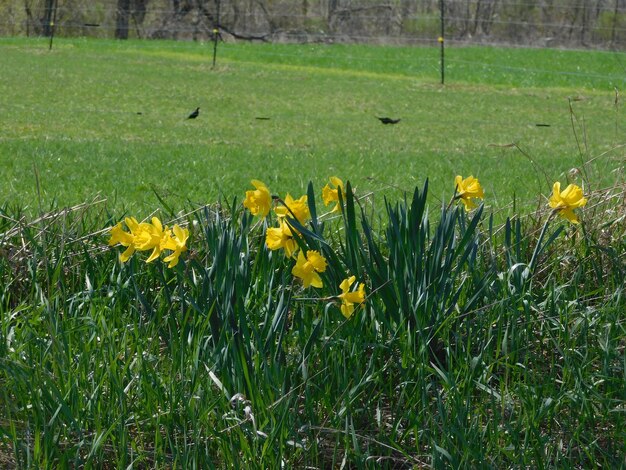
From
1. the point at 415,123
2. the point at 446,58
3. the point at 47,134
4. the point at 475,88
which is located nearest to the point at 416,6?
the point at 446,58

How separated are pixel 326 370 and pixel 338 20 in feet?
93.5

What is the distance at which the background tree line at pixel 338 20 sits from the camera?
30359mm

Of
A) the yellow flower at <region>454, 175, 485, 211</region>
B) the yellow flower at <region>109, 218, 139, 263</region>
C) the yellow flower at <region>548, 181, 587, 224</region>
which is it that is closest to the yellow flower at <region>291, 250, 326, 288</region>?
the yellow flower at <region>109, 218, 139, 263</region>

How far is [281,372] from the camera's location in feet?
8.49

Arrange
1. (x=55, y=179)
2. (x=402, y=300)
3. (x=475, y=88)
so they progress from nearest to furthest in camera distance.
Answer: (x=402, y=300), (x=55, y=179), (x=475, y=88)

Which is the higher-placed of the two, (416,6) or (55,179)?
(416,6)

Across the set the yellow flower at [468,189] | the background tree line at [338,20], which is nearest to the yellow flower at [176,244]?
the yellow flower at [468,189]

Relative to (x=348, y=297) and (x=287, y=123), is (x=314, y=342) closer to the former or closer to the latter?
(x=348, y=297)

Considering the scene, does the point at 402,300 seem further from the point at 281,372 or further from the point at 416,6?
the point at 416,6

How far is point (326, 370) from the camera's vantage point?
270 centimetres

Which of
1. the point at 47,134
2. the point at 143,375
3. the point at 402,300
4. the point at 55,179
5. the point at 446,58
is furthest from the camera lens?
the point at 446,58

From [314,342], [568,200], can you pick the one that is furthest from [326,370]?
[568,200]

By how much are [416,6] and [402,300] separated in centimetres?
2858

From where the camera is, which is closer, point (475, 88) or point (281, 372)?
point (281, 372)
